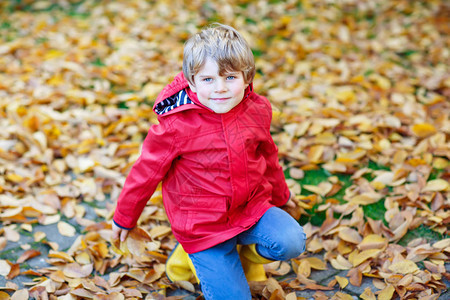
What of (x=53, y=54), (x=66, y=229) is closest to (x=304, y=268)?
(x=66, y=229)

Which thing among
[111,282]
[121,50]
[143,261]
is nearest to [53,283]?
[111,282]

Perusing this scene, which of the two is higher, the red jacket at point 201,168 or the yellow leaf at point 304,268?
the red jacket at point 201,168

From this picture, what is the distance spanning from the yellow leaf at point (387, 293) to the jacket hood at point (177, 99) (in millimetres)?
1033

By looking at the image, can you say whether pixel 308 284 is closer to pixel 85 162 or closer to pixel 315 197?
pixel 315 197

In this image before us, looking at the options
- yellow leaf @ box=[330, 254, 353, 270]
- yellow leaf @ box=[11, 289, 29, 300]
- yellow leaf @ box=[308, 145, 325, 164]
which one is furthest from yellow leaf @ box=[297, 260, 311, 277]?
yellow leaf @ box=[11, 289, 29, 300]

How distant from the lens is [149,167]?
1.86m

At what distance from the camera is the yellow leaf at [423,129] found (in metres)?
2.96

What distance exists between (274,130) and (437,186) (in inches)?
42.8

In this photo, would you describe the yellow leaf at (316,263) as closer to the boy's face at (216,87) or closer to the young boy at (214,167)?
the young boy at (214,167)

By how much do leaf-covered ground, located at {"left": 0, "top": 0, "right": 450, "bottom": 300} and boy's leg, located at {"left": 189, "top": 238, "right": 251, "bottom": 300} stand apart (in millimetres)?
234

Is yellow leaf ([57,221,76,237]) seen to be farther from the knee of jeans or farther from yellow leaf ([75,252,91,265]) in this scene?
the knee of jeans

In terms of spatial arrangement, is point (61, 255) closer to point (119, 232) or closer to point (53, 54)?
point (119, 232)

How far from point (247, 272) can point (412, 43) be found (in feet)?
10.1

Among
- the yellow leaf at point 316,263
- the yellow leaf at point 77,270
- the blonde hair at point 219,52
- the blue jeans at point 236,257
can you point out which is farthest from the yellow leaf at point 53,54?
the yellow leaf at point 316,263
